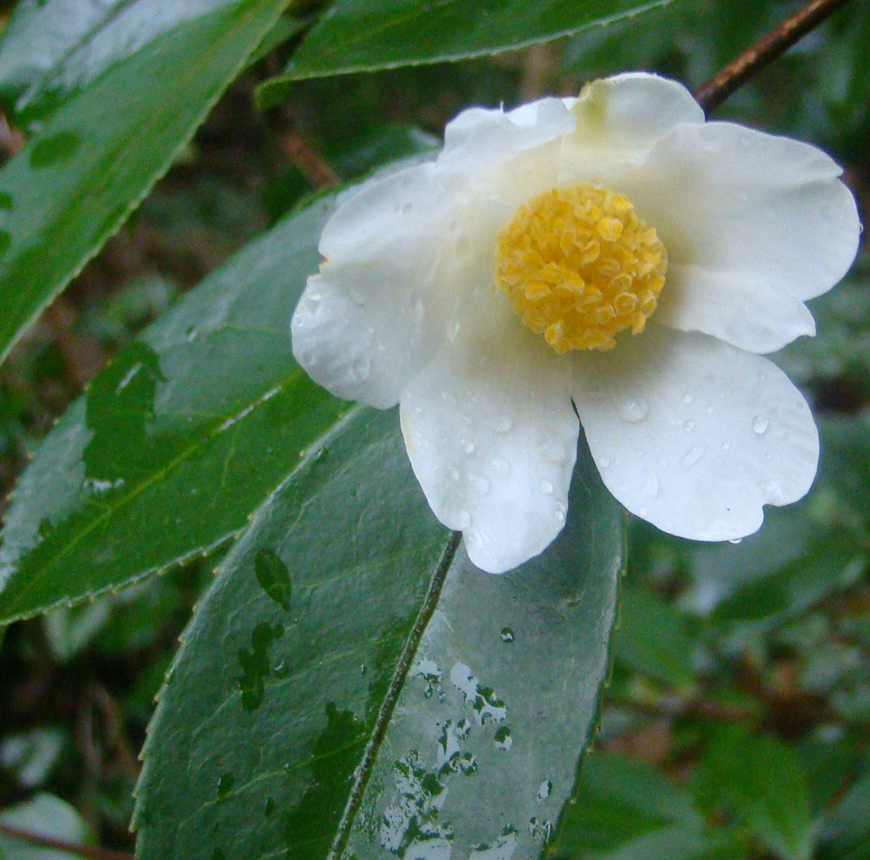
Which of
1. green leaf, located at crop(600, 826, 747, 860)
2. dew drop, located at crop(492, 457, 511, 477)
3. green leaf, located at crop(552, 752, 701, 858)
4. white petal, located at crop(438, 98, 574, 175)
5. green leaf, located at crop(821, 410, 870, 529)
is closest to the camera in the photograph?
white petal, located at crop(438, 98, 574, 175)

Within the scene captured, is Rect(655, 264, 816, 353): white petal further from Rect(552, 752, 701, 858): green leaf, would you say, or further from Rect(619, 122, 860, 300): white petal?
Rect(552, 752, 701, 858): green leaf

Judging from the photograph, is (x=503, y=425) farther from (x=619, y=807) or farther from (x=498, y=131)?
(x=619, y=807)

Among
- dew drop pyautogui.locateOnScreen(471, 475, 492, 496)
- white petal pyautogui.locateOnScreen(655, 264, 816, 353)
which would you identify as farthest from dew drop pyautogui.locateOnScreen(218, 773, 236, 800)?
white petal pyautogui.locateOnScreen(655, 264, 816, 353)

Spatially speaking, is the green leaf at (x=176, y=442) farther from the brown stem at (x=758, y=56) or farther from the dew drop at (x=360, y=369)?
the brown stem at (x=758, y=56)

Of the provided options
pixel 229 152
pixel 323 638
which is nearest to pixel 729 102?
pixel 323 638

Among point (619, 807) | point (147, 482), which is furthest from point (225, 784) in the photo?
point (619, 807)

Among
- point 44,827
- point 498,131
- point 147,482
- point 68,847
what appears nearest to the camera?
point 498,131
